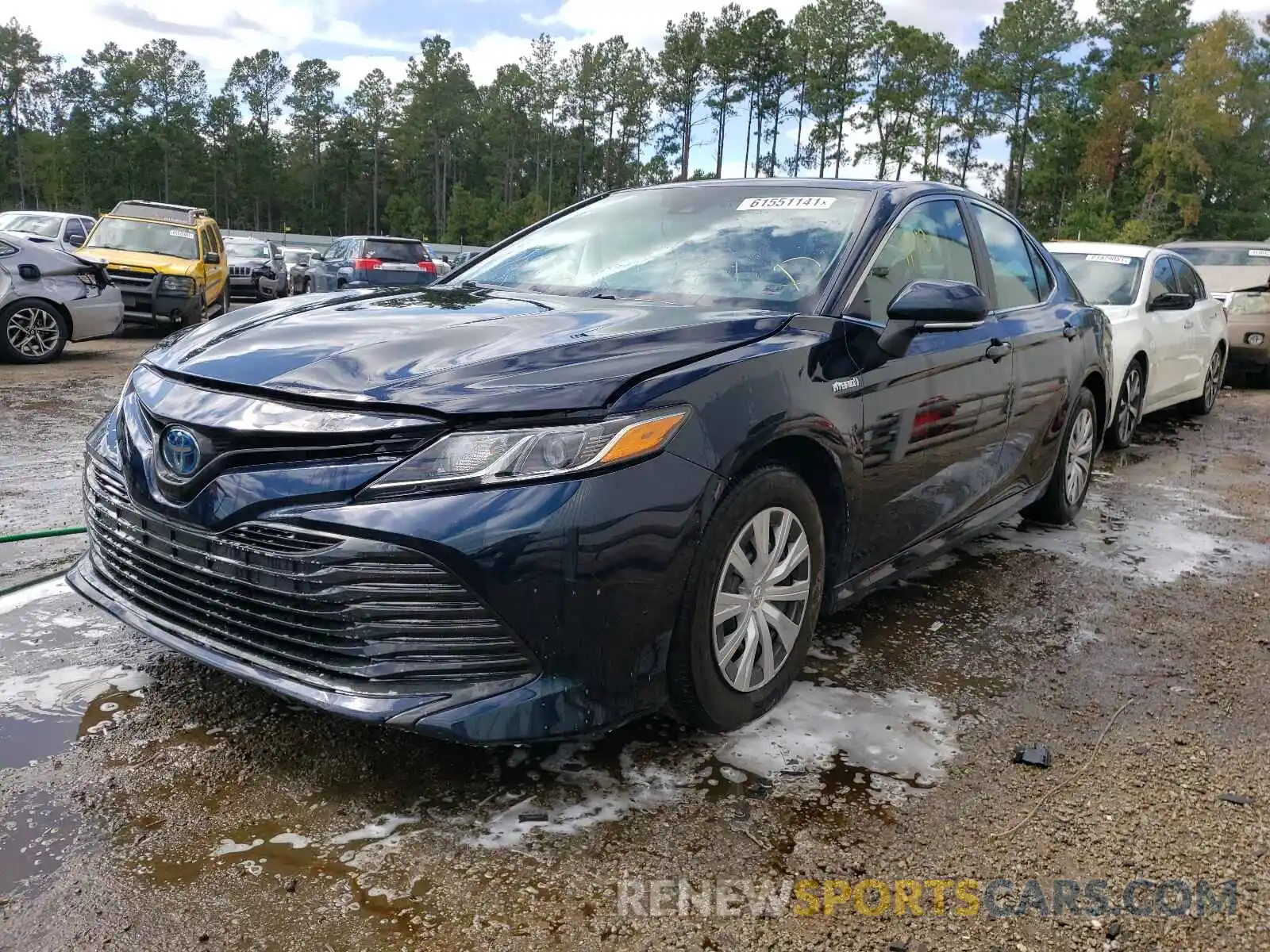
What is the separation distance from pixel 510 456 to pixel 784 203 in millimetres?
1847

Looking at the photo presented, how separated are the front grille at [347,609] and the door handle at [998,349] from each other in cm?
247

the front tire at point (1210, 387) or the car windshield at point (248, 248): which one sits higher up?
the car windshield at point (248, 248)

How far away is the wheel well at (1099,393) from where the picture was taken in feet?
17.2

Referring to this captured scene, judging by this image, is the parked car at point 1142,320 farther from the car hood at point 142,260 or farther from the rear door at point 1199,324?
the car hood at point 142,260

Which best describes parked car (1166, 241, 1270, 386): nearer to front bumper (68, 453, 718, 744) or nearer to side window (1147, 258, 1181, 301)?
side window (1147, 258, 1181, 301)

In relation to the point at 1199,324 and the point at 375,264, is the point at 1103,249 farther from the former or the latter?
the point at 375,264

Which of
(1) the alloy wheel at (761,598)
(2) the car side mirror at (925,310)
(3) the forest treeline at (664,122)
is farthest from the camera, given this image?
(3) the forest treeline at (664,122)

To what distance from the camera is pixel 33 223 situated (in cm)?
1719

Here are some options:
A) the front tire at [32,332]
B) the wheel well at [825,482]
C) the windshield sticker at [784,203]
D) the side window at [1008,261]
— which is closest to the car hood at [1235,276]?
the side window at [1008,261]

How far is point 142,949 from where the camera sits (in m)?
1.94

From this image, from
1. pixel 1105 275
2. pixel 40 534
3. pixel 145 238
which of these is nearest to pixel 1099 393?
pixel 1105 275

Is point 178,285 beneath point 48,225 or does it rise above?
beneath

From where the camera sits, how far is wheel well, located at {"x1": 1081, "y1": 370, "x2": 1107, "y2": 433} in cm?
525

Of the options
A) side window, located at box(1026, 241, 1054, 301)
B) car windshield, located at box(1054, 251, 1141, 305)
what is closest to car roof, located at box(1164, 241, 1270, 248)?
car windshield, located at box(1054, 251, 1141, 305)
